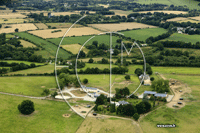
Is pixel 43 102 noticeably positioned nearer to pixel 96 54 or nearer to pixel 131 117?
pixel 131 117

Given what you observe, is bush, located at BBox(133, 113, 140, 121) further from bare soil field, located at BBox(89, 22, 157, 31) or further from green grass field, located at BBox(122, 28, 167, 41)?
bare soil field, located at BBox(89, 22, 157, 31)

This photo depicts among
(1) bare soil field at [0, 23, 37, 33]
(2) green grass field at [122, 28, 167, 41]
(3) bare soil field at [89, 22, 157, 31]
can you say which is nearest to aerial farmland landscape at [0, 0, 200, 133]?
(2) green grass field at [122, 28, 167, 41]

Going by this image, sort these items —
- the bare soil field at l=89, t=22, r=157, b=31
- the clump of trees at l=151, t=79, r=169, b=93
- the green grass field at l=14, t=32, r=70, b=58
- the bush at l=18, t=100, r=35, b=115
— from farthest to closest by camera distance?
the bare soil field at l=89, t=22, r=157, b=31 < the green grass field at l=14, t=32, r=70, b=58 < the clump of trees at l=151, t=79, r=169, b=93 < the bush at l=18, t=100, r=35, b=115

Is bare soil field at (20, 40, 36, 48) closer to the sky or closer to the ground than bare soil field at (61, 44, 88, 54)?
closer to the sky

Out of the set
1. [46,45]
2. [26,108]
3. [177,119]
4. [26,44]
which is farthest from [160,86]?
[26,44]

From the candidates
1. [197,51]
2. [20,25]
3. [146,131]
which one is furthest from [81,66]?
[20,25]

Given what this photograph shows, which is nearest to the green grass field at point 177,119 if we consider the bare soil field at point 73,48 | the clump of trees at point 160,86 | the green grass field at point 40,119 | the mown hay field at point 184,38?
the clump of trees at point 160,86

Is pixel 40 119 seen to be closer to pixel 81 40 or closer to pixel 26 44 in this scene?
pixel 26 44
